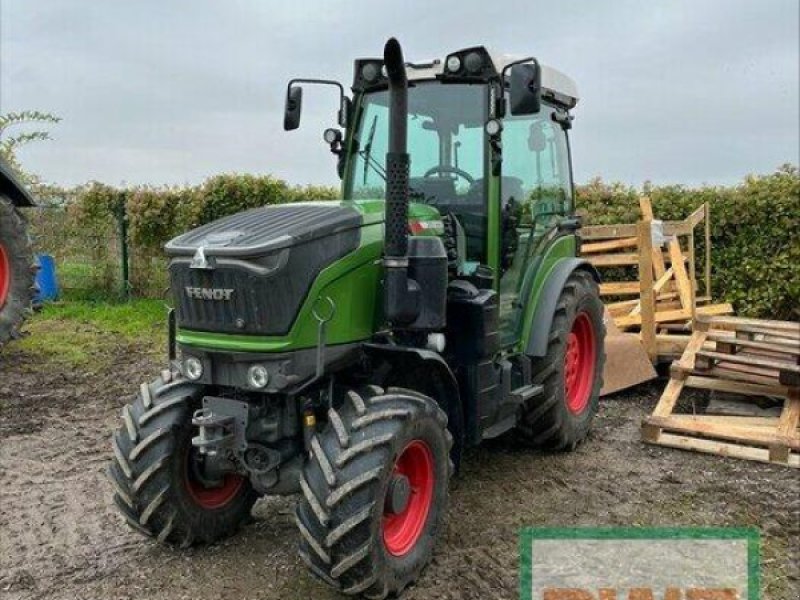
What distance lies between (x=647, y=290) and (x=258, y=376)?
4.29 m

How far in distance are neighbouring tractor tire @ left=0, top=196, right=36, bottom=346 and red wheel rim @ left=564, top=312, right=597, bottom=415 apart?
16.3ft

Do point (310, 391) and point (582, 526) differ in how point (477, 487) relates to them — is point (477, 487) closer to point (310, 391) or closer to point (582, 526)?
point (582, 526)

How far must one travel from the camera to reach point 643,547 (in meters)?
3.65

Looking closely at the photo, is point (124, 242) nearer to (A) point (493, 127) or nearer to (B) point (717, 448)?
(A) point (493, 127)

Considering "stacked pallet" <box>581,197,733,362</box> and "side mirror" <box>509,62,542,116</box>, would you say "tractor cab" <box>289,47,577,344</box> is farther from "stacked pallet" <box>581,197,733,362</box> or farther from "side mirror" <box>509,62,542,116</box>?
"stacked pallet" <box>581,197,733,362</box>

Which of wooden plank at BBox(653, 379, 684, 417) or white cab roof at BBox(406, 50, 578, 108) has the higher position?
white cab roof at BBox(406, 50, 578, 108)

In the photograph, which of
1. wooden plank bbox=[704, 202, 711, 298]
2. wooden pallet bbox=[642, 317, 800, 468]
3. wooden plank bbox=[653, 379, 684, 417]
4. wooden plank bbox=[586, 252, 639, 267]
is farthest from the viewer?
Answer: wooden plank bbox=[586, 252, 639, 267]

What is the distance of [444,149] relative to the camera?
4.13 meters

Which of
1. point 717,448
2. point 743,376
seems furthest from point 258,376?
point 743,376

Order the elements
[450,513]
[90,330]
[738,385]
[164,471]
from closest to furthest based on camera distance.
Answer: [164,471] → [450,513] → [738,385] → [90,330]

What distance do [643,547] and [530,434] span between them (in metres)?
1.22

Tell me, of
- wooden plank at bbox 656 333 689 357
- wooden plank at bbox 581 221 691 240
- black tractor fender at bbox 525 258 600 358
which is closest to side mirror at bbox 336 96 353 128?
black tractor fender at bbox 525 258 600 358

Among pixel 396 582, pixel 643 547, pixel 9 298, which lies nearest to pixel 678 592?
pixel 643 547

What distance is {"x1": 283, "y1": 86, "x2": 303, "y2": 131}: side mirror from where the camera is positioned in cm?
426
